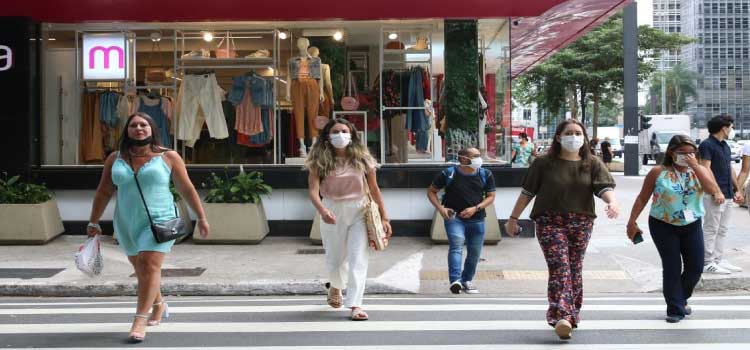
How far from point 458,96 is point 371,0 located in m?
2.14

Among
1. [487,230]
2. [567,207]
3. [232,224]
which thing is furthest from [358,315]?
[232,224]

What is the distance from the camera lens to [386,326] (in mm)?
6809

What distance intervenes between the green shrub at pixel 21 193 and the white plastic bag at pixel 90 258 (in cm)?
712

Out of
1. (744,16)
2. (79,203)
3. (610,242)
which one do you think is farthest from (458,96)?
(744,16)

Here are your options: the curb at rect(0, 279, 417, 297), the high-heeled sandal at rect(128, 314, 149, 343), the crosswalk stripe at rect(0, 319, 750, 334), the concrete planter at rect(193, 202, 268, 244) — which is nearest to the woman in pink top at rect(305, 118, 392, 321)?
the crosswalk stripe at rect(0, 319, 750, 334)

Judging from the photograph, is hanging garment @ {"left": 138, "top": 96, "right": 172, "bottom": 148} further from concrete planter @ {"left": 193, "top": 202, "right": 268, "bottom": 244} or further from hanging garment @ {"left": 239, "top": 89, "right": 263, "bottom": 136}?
concrete planter @ {"left": 193, "top": 202, "right": 268, "bottom": 244}

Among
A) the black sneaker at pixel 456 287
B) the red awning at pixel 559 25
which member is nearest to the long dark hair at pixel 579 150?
the black sneaker at pixel 456 287

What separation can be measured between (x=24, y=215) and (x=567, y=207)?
9434 millimetres

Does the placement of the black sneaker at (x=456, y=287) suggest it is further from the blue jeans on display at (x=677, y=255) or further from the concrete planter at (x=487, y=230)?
the concrete planter at (x=487, y=230)

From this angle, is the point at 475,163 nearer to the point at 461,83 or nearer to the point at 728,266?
the point at 728,266

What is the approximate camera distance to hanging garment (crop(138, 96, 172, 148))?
564 inches

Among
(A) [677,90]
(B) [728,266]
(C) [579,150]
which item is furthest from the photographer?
(A) [677,90]

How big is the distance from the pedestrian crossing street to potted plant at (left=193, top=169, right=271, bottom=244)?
4.24 meters

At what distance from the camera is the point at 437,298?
8.76m
